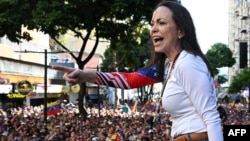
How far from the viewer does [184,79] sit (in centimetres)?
279

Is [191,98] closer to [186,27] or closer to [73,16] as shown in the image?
[186,27]

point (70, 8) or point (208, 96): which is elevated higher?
point (70, 8)

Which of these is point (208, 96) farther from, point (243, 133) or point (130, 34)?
point (130, 34)

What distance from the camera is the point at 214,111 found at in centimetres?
270

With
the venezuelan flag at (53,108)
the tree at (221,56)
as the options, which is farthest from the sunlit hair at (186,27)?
the tree at (221,56)

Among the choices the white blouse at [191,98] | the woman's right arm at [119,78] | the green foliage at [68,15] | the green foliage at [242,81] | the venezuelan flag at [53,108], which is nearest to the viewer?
the white blouse at [191,98]

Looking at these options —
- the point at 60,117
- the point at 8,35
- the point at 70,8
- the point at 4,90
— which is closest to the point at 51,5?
the point at 70,8

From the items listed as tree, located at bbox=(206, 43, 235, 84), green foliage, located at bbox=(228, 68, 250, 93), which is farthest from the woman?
tree, located at bbox=(206, 43, 235, 84)

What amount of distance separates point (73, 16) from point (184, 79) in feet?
68.0

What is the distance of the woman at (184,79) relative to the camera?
8.92ft

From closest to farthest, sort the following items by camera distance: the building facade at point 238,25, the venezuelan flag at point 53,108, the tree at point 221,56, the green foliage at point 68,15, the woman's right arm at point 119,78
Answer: the woman's right arm at point 119,78 < the green foliage at point 68,15 < the venezuelan flag at point 53,108 < the building facade at point 238,25 < the tree at point 221,56

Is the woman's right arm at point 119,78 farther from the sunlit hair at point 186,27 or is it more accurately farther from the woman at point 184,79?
the sunlit hair at point 186,27

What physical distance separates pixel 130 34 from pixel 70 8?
13.6 feet

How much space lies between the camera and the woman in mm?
2719
